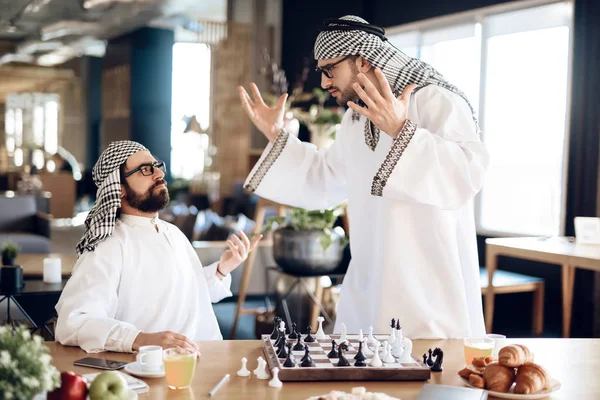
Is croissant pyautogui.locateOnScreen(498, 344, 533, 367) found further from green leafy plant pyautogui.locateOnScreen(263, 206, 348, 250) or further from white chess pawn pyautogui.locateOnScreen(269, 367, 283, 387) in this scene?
green leafy plant pyautogui.locateOnScreen(263, 206, 348, 250)

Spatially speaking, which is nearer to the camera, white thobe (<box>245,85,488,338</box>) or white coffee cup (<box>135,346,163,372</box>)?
white coffee cup (<box>135,346,163,372</box>)

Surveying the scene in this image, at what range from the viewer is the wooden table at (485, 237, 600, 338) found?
4.10 meters

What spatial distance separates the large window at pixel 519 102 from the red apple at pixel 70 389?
16.3ft

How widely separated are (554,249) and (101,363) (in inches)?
130

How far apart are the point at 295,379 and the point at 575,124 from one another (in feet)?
15.1

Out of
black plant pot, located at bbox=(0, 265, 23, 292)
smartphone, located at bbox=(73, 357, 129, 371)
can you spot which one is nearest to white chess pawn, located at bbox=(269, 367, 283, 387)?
smartphone, located at bbox=(73, 357, 129, 371)

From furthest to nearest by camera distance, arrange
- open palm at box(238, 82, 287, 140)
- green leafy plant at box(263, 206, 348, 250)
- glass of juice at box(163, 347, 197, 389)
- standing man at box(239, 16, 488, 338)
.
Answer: green leafy plant at box(263, 206, 348, 250)
open palm at box(238, 82, 287, 140)
standing man at box(239, 16, 488, 338)
glass of juice at box(163, 347, 197, 389)

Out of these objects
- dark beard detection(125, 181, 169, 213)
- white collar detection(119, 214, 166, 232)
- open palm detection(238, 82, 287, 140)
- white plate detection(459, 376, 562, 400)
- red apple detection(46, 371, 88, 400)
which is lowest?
white plate detection(459, 376, 562, 400)

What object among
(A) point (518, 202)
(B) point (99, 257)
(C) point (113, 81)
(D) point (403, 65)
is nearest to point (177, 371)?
(B) point (99, 257)

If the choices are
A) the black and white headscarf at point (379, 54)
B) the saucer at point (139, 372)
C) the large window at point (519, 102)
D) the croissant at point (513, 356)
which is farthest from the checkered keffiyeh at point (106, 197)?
the large window at point (519, 102)

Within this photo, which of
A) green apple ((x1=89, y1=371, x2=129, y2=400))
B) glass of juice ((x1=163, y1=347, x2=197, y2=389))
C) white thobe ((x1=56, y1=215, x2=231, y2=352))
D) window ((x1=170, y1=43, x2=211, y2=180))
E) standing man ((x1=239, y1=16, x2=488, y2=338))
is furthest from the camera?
window ((x1=170, y1=43, x2=211, y2=180))

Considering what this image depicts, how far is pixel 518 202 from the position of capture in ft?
21.1

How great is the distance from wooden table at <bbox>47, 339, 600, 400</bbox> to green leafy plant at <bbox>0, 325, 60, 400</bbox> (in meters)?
0.35

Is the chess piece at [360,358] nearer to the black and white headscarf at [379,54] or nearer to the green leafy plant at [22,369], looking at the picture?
the green leafy plant at [22,369]
